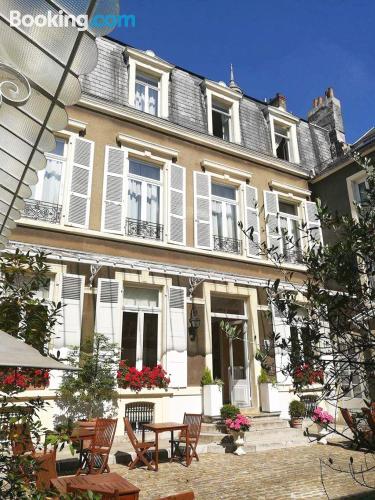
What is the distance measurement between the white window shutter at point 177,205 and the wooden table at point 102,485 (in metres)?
6.55

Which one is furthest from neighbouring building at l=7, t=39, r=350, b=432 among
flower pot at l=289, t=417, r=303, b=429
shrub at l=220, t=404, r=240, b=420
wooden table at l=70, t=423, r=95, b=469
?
wooden table at l=70, t=423, r=95, b=469

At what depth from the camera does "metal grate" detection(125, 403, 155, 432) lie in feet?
27.3

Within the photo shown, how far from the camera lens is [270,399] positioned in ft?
31.2

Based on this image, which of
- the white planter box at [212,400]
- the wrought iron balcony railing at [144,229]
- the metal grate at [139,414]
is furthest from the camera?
the wrought iron balcony railing at [144,229]

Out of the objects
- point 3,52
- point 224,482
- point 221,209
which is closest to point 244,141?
point 221,209

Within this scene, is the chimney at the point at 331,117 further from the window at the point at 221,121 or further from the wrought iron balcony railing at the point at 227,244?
the wrought iron balcony railing at the point at 227,244

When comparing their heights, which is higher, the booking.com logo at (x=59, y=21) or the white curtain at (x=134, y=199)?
the white curtain at (x=134, y=199)

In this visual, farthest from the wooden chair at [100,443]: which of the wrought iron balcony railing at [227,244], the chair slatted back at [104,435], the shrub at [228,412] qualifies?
the wrought iron balcony railing at [227,244]

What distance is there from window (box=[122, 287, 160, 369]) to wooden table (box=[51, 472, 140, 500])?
4837mm

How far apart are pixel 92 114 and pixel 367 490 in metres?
9.34

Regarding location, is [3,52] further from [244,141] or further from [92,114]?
[244,141]

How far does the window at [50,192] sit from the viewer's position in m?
8.73

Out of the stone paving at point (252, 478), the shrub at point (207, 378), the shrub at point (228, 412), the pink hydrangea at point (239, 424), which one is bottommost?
the stone paving at point (252, 478)

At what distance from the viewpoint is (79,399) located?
745cm
